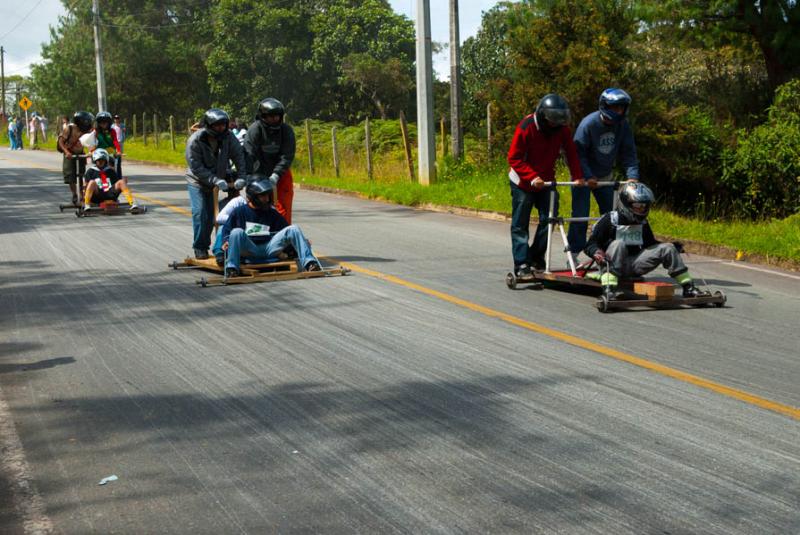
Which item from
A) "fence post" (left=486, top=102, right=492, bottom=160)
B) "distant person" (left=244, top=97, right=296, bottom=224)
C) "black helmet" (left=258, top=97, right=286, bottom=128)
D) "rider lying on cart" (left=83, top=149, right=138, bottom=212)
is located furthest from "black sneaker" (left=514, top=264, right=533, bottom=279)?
"fence post" (left=486, top=102, right=492, bottom=160)

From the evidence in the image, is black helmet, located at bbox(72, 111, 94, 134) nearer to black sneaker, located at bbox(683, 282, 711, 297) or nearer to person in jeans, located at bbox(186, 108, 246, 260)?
person in jeans, located at bbox(186, 108, 246, 260)

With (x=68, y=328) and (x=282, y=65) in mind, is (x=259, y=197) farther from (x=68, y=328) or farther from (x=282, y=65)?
(x=282, y=65)

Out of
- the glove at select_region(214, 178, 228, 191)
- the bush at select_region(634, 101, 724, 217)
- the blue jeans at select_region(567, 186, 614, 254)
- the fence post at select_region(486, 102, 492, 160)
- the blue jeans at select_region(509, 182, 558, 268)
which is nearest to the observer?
the blue jeans at select_region(509, 182, 558, 268)

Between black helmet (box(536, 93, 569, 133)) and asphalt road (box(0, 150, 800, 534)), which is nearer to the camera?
asphalt road (box(0, 150, 800, 534))

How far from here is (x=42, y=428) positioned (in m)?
6.51

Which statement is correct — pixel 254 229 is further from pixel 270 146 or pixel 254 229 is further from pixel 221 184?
pixel 270 146

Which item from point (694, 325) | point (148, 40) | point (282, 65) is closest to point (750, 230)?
point (694, 325)

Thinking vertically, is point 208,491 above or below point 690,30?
below

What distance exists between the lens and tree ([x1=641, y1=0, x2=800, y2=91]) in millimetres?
25444

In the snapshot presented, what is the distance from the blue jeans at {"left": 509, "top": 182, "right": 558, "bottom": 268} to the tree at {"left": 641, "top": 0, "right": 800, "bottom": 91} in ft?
51.9

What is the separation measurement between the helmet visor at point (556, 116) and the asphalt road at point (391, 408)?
5.91 feet

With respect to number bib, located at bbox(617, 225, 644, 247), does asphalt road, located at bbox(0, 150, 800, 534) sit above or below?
below

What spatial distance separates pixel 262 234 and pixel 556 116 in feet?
12.0

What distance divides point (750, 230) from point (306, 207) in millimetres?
9697
